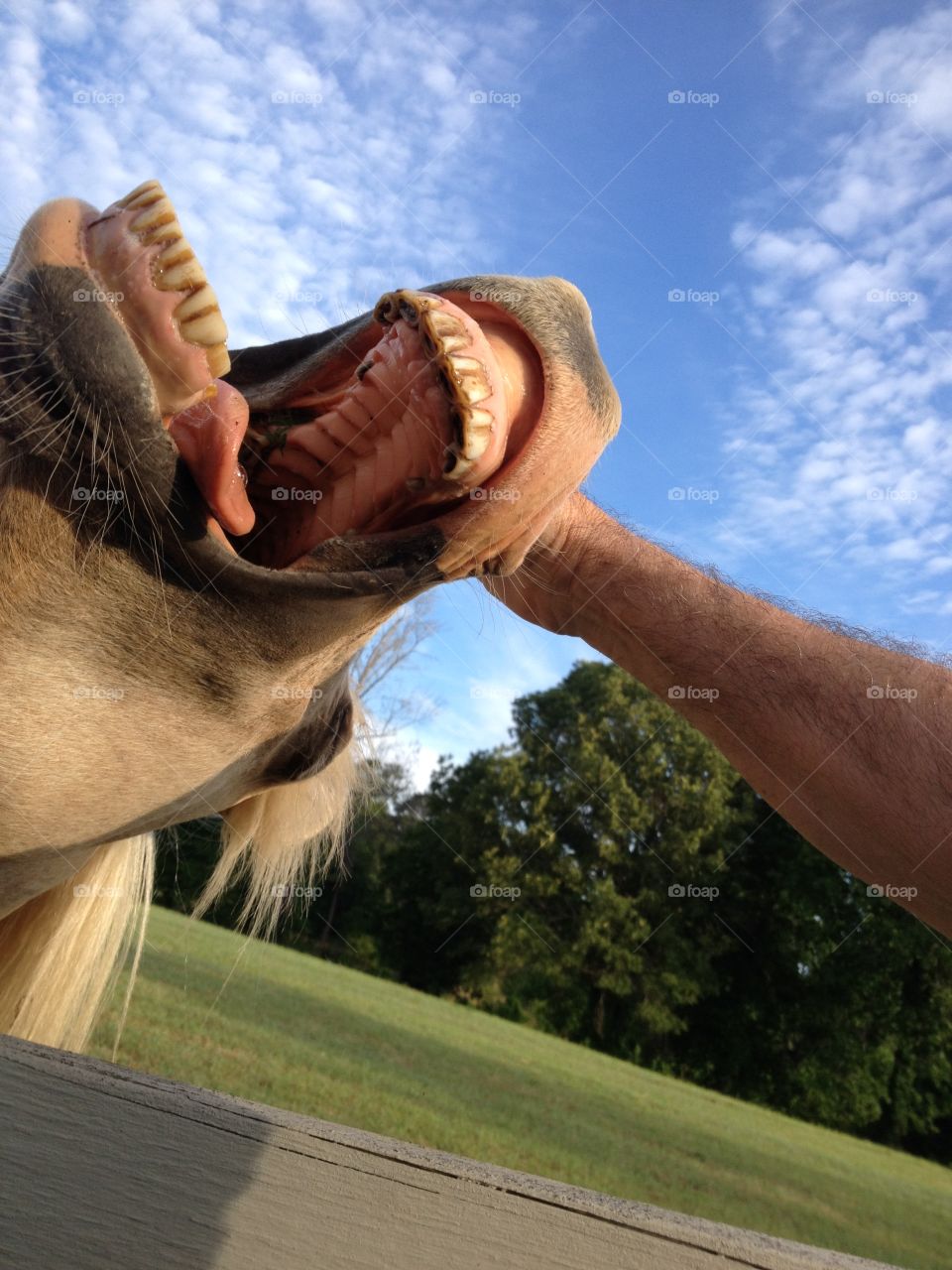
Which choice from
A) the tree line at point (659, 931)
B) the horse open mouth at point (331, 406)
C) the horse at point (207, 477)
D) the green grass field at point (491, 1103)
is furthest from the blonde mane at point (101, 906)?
the tree line at point (659, 931)

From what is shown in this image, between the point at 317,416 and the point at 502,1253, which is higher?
the point at 317,416

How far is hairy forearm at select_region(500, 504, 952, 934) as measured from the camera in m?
1.74

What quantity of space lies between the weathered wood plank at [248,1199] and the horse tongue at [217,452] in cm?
71

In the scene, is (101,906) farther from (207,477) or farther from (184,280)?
(184,280)

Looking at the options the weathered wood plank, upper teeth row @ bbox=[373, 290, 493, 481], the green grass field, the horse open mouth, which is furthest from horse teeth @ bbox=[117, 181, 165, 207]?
the green grass field

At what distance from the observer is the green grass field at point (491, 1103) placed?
646 centimetres

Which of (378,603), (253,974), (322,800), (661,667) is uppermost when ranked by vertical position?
(661,667)

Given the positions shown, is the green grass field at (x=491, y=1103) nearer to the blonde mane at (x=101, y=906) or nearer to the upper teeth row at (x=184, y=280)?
the blonde mane at (x=101, y=906)

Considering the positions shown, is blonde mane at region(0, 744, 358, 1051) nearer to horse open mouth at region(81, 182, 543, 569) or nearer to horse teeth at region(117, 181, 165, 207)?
horse open mouth at region(81, 182, 543, 569)

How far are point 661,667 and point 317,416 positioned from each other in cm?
96

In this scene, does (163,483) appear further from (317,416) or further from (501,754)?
(501,754)

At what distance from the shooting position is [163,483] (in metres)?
1.37

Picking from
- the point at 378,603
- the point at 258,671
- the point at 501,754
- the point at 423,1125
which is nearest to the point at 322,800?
the point at 258,671

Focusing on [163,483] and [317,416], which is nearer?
[163,483]
